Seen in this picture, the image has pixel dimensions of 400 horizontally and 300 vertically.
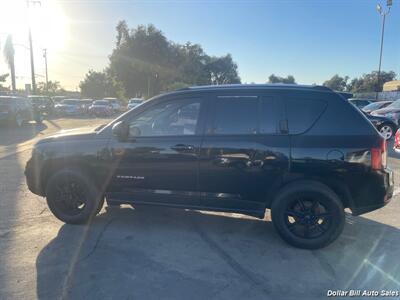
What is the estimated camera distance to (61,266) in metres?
3.58

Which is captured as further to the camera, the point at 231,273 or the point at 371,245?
the point at 371,245

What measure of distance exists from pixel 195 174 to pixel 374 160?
7.01 feet

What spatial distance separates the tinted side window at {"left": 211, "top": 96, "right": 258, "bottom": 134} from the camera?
4070 millimetres

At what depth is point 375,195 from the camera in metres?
3.95

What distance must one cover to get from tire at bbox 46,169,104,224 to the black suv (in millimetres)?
19

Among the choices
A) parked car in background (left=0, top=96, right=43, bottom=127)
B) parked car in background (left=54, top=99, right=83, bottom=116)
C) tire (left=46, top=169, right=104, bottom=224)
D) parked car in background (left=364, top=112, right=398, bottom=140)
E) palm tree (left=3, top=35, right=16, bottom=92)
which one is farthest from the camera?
palm tree (left=3, top=35, right=16, bottom=92)

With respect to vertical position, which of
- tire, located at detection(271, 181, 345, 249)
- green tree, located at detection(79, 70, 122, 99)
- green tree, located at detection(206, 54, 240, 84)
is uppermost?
green tree, located at detection(206, 54, 240, 84)

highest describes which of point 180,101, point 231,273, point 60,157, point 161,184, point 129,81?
point 129,81

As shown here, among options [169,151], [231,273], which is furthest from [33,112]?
[231,273]

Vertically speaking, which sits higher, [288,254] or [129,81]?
[129,81]

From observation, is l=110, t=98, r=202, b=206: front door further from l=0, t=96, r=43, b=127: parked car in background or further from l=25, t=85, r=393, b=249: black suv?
l=0, t=96, r=43, b=127: parked car in background

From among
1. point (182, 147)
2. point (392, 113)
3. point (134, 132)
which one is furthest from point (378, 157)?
point (392, 113)

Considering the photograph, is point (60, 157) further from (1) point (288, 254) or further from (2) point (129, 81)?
(2) point (129, 81)

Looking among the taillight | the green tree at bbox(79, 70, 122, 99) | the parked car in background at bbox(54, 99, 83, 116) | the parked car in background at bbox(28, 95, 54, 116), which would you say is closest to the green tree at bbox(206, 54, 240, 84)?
the green tree at bbox(79, 70, 122, 99)
